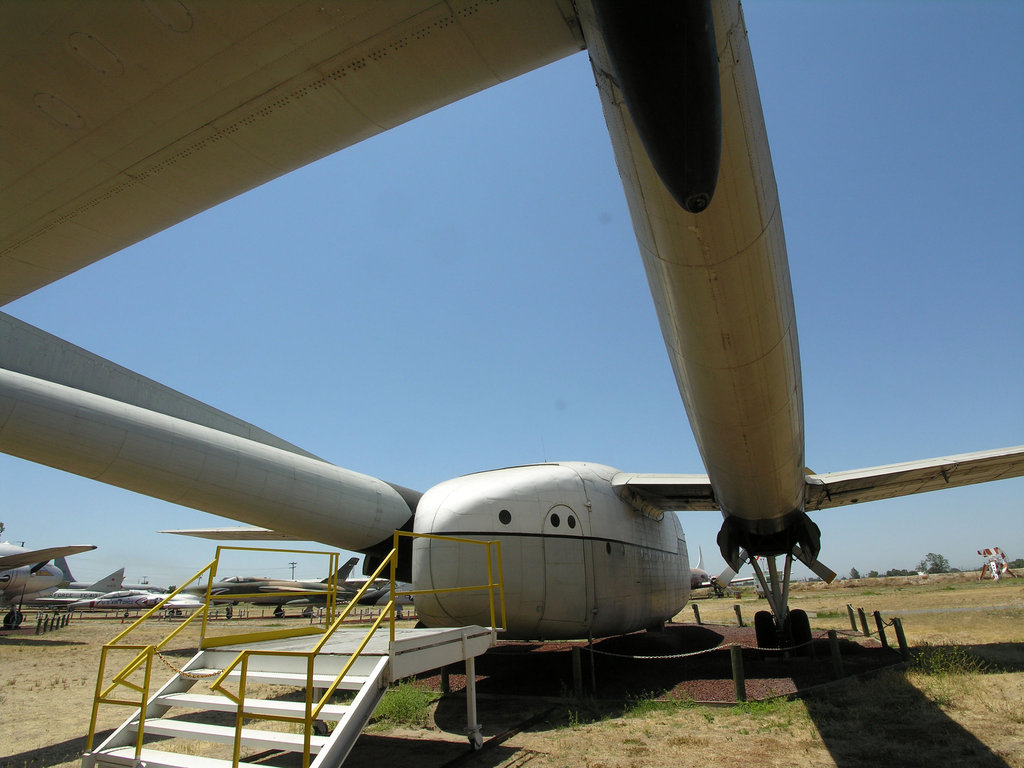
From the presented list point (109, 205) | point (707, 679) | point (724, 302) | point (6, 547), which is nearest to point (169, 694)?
point (109, 205)

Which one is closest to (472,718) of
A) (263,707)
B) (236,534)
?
(263,707)

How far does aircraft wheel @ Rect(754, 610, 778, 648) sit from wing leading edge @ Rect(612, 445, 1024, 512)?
2.44 meters

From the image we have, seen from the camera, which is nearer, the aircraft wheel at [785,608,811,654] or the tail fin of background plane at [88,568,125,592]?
the aircraft wheel at [785,608,811,654]

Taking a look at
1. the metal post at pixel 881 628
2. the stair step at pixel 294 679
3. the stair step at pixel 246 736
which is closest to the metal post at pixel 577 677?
the stair step at pixel 294 679

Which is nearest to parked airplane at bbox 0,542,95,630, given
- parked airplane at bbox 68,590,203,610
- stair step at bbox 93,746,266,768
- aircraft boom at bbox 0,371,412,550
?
parked airplane at bbox 68,590,203,610

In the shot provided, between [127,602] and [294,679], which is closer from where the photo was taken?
[294,679]

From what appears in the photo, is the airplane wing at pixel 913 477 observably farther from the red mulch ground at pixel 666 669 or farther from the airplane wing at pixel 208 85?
the airplane wing at pixel 208 85

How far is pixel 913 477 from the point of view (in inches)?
436

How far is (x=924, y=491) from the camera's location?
1204 centimetres

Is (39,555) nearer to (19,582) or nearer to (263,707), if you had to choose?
(19,582)

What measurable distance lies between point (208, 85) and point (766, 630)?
1310cm

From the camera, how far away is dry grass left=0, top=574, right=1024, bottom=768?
5969 millimetres

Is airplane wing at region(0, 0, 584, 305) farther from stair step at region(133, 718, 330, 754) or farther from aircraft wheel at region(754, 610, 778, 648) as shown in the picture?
aircraft wheel at region(754, 610, 778, 648)

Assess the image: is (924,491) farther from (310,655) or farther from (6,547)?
(6,547)
